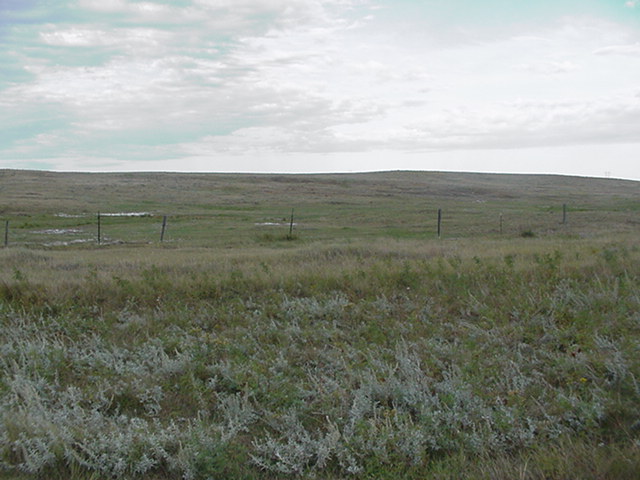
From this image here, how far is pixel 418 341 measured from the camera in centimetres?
760

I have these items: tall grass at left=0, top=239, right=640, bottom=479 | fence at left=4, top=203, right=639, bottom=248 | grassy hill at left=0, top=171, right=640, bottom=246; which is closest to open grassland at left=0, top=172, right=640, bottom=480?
tall grass at left=0, top=239, right=640, bottom=479

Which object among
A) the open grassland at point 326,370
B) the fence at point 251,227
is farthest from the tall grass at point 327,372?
the fence at point 251,227

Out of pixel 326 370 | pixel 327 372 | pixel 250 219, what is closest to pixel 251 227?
pixel 250 219

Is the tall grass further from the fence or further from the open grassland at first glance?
the fence

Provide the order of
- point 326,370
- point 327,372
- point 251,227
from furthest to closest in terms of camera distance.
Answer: point 251,227 → point 326,370 → point 327,372

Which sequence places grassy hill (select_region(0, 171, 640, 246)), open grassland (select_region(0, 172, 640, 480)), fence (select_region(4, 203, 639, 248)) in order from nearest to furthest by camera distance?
open grassland (select_region(0, 172, 640, 480)) → fence (select_region(4, 203, 639, 248)) → grassy hill (select_region(0, 171, 640, 246))

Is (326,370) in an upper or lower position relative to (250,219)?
upper

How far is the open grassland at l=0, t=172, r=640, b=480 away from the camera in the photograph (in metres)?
4.85

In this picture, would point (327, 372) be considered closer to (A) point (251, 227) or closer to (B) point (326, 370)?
(B) point (326, 370)

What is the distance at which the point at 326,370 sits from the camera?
6879 millimetres

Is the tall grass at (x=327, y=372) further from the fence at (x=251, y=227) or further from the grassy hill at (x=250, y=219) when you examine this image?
the fence at (x=251, y=227)

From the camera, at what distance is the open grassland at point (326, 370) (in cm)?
485

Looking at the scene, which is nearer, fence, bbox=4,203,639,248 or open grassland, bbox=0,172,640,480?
open grassland, bbox=0,172,640,480

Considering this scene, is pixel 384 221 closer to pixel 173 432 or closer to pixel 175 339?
pixel 175 339
